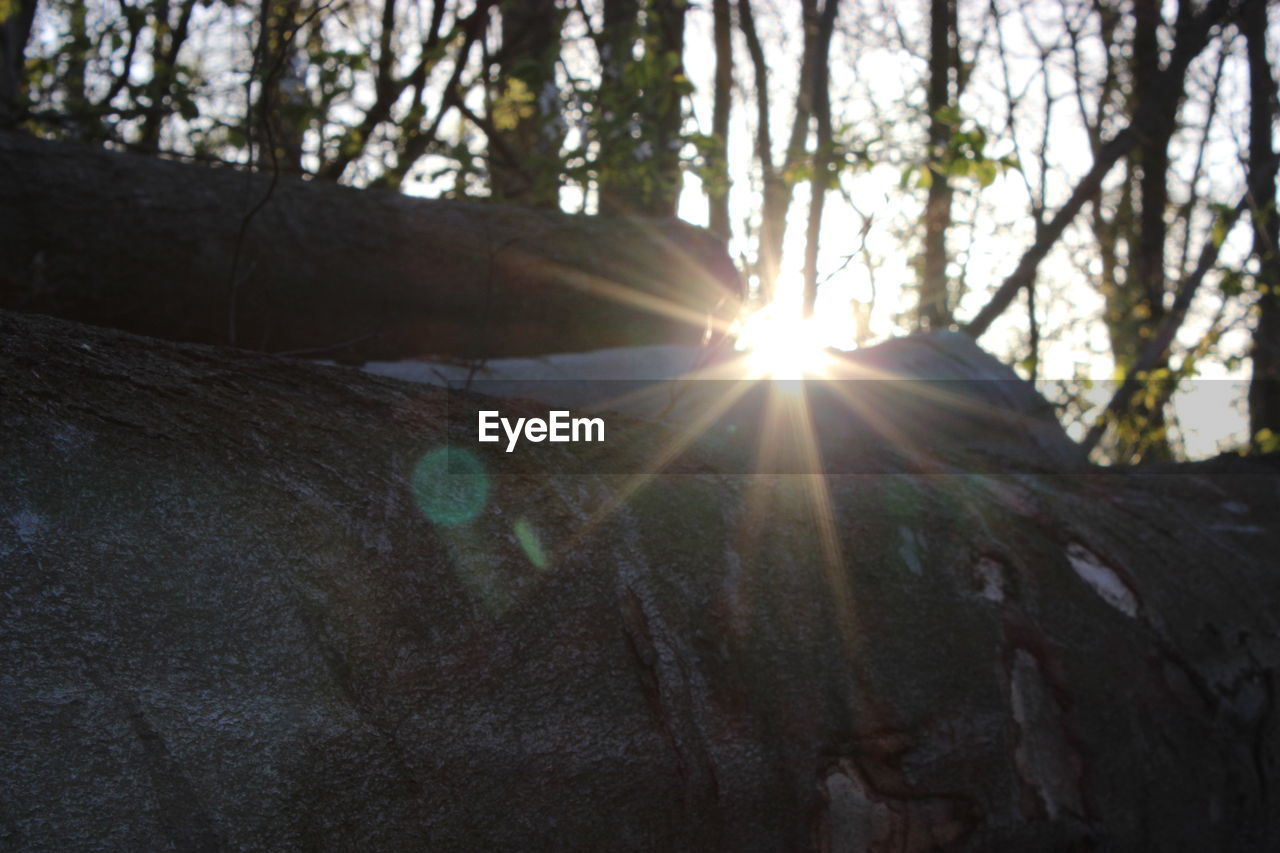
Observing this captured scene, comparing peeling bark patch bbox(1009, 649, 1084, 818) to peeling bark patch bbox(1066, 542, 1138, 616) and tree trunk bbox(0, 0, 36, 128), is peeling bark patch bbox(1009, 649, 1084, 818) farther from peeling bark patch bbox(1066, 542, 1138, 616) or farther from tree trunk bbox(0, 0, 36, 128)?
tree trunk bbox(0, 0, 36, 128)

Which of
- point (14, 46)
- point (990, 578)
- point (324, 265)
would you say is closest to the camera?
point (990, 578)

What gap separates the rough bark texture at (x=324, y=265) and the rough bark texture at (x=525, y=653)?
5.41 ft

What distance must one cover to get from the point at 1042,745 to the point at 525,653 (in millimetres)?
869

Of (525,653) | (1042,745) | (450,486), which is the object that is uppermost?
(450,486)

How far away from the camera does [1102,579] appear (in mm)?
2016

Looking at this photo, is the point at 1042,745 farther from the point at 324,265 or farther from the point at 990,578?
the point at 324,265

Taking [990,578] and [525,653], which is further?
[990,578]

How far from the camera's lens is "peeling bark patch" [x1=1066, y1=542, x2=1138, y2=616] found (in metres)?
1.99

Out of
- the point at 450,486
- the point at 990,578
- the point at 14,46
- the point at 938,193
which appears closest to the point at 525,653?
the point at 450,486

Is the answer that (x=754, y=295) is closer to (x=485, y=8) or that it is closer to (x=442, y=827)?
(x=485, y=8)

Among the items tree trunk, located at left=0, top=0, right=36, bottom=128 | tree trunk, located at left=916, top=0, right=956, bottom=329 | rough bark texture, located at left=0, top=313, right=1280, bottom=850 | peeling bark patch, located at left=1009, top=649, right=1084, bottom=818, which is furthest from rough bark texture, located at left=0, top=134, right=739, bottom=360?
tree trunk, located at left=916, top=0, right=956, bottom=329

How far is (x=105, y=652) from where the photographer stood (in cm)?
113

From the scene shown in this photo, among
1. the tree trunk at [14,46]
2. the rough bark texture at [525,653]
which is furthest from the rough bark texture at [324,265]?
the rough bark texture at [525,653]

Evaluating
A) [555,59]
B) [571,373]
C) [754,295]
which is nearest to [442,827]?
[571,373]
